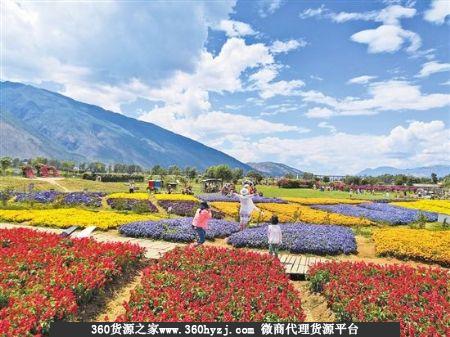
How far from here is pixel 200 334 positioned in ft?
21.3

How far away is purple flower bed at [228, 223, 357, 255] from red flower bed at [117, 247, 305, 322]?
153 inches

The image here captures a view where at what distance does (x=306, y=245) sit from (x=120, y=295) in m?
8.35

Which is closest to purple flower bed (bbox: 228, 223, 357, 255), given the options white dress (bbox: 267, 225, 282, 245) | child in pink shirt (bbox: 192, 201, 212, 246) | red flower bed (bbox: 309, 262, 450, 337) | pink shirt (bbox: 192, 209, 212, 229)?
child in pink shirt (bbox: 192, 201, 212, 246)

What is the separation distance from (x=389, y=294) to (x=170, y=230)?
1058 cm

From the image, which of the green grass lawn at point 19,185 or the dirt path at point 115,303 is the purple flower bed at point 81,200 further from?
the dirt path at point 115,303

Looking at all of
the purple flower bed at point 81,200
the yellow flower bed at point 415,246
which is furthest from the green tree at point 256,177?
the yellow flower bed at point 415,246

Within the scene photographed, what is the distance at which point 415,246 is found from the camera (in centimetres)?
1656

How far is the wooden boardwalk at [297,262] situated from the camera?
1288 centimetres

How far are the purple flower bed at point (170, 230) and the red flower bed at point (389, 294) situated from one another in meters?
7.04

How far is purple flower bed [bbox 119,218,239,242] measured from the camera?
17.2 m

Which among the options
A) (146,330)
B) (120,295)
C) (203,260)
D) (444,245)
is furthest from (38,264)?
(444,245)

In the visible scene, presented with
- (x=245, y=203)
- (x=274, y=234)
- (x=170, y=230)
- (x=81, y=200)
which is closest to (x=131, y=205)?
(x=81, y=200)

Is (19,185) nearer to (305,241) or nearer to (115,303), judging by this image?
(305,241)

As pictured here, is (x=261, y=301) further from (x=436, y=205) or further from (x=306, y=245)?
(x=436, y=205)
